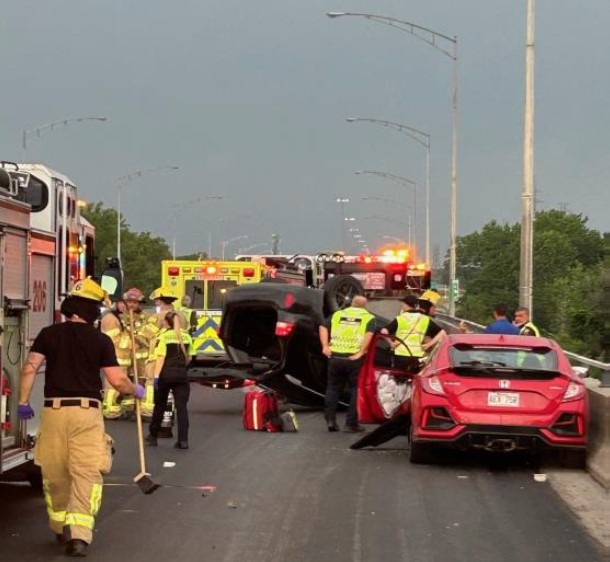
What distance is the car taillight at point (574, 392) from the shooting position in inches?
Answer: 425

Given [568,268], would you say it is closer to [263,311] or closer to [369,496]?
[263,311]

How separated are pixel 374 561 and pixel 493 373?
13.5ft

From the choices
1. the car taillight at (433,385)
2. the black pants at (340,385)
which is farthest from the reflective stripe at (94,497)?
the black pants at (340,385)

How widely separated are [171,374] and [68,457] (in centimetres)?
524

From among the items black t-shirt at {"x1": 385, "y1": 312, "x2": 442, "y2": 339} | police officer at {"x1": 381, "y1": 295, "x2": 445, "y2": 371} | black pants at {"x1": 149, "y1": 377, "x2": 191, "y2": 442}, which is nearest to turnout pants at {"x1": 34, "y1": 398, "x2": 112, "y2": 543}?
black pants at {"x1": 149, "y1": 377, "x2": 191, "y2": 442}

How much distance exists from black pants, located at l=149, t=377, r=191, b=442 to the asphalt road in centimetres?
27

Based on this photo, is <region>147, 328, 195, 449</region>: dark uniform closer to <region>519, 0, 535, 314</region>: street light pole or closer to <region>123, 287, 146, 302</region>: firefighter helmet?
<region>123, 287, 146, 302</region>: firefighter helmet

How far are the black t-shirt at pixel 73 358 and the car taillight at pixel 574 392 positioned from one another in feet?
16.4

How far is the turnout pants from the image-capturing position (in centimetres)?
730

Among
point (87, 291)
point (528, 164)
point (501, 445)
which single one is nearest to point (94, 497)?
point (87, 291)

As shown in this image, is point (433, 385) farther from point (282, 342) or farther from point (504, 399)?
point (282, 342)

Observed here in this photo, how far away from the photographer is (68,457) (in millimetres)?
7359

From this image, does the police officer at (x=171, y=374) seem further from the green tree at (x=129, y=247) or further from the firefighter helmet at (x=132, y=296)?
the green tree at (x=129, y=247)

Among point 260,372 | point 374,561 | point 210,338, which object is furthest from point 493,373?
point 210,338
